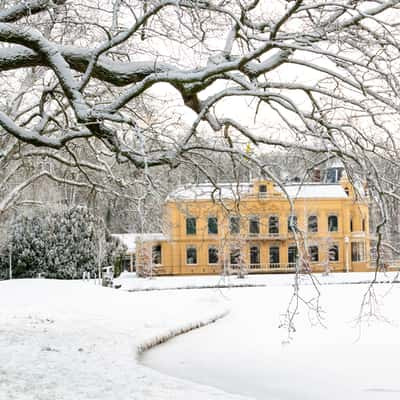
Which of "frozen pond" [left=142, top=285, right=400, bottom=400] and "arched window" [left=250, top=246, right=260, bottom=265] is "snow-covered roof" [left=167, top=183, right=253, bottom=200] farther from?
"arched window" [left=250, top=246, right=260, bottom=265]

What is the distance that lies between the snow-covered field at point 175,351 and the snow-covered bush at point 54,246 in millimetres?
8586

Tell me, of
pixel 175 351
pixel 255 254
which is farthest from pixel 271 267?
pixel 175 351

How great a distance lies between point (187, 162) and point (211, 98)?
2.22 m

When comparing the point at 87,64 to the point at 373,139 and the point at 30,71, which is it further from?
the point at 30,71

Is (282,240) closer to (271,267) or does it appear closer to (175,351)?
(271,267)

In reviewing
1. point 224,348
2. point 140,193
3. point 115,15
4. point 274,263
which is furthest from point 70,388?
point 274,263

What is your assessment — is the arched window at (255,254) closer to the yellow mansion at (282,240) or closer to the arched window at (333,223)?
the yellow mansion at (282,240)

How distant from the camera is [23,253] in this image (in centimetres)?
2686

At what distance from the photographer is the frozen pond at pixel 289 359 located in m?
7.98

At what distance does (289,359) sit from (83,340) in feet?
10.6

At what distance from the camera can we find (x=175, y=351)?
10727 mm

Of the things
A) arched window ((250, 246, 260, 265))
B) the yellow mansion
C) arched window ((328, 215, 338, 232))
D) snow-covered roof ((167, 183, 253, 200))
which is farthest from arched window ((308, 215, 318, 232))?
snow-covered roof ((167, 183, 253, 200))

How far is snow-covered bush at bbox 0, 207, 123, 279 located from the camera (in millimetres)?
27094

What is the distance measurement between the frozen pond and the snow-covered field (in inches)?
0.6
